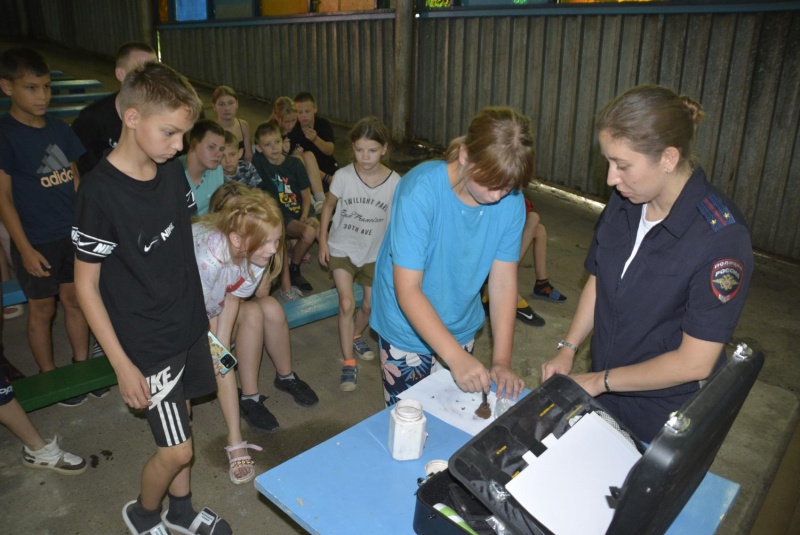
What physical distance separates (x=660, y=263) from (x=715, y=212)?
0.65 ft

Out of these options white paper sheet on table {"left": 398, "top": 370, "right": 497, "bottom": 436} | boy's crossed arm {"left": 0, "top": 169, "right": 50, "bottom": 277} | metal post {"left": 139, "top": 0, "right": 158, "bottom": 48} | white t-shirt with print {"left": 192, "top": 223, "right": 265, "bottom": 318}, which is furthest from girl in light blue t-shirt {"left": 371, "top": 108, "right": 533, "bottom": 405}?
metal post {"left": 139, "top": 0, "right": 158, "bottom": 48}

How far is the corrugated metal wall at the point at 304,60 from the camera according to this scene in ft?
30.8

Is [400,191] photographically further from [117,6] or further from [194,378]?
[117,6]

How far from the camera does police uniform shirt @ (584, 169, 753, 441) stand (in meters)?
1.62

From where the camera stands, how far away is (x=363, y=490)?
1.60 metres

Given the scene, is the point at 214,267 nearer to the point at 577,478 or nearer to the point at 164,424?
the point at 164,424

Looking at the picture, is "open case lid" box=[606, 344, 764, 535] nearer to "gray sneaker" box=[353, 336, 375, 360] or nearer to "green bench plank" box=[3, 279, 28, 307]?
"gray sneaker" box=[353, 336, 375, 360]

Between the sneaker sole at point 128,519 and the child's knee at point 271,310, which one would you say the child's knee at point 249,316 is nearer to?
the child's knee at point 271,310

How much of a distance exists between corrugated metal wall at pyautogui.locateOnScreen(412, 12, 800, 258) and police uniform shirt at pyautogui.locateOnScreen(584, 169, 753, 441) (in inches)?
170

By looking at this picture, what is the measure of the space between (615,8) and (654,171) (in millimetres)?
5729

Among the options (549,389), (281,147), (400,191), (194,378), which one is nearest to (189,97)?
(400,191)

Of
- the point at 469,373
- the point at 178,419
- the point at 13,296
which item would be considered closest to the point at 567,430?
the point at 469,373

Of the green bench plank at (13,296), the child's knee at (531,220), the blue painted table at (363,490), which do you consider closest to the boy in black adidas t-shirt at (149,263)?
the blue painted table at (363,490)

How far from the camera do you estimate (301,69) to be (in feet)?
35.2
